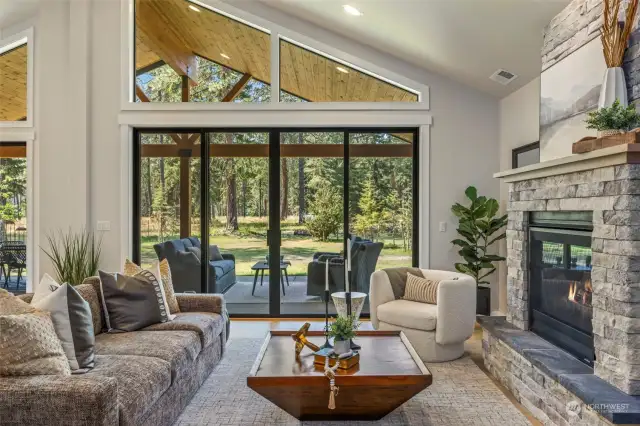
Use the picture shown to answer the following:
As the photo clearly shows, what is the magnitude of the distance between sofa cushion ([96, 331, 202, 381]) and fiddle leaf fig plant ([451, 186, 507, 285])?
311 centimetres

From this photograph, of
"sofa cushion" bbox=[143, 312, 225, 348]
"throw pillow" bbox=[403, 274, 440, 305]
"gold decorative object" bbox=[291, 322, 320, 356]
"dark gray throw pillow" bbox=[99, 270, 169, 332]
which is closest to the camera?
"gold decorative object" bbox=[291, 322, 320, 356]

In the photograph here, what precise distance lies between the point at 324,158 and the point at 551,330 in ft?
10.1

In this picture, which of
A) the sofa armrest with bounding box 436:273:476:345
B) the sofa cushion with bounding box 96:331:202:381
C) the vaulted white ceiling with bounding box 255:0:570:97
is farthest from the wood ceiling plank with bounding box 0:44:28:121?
the sofa armrest with bounding box 436:273:476:345

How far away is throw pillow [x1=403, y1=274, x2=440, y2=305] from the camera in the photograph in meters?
4.18

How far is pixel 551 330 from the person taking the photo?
3127 mm

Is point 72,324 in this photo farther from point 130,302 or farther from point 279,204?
point 279,204

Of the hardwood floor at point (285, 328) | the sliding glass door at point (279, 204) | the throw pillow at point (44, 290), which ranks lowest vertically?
the hardwood floor at point (285, 328)

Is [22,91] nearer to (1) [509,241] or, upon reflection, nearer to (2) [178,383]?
(2) [178,383]

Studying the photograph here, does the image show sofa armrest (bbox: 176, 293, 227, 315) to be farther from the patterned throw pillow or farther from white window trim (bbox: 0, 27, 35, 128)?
white window trim (bbox: 0, 27, 35, 128)

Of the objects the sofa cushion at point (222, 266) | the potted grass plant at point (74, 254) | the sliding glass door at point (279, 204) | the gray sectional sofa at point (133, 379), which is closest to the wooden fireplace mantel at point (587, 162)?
the sliding glass door at point (279, 204)

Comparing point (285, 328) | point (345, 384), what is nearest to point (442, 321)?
point (345, 384)

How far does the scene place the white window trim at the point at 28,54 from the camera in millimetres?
5199

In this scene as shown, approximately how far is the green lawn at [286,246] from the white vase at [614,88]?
3.10m

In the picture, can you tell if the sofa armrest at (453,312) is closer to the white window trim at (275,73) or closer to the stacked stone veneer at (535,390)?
the stacked stone veneer at (535,390)
